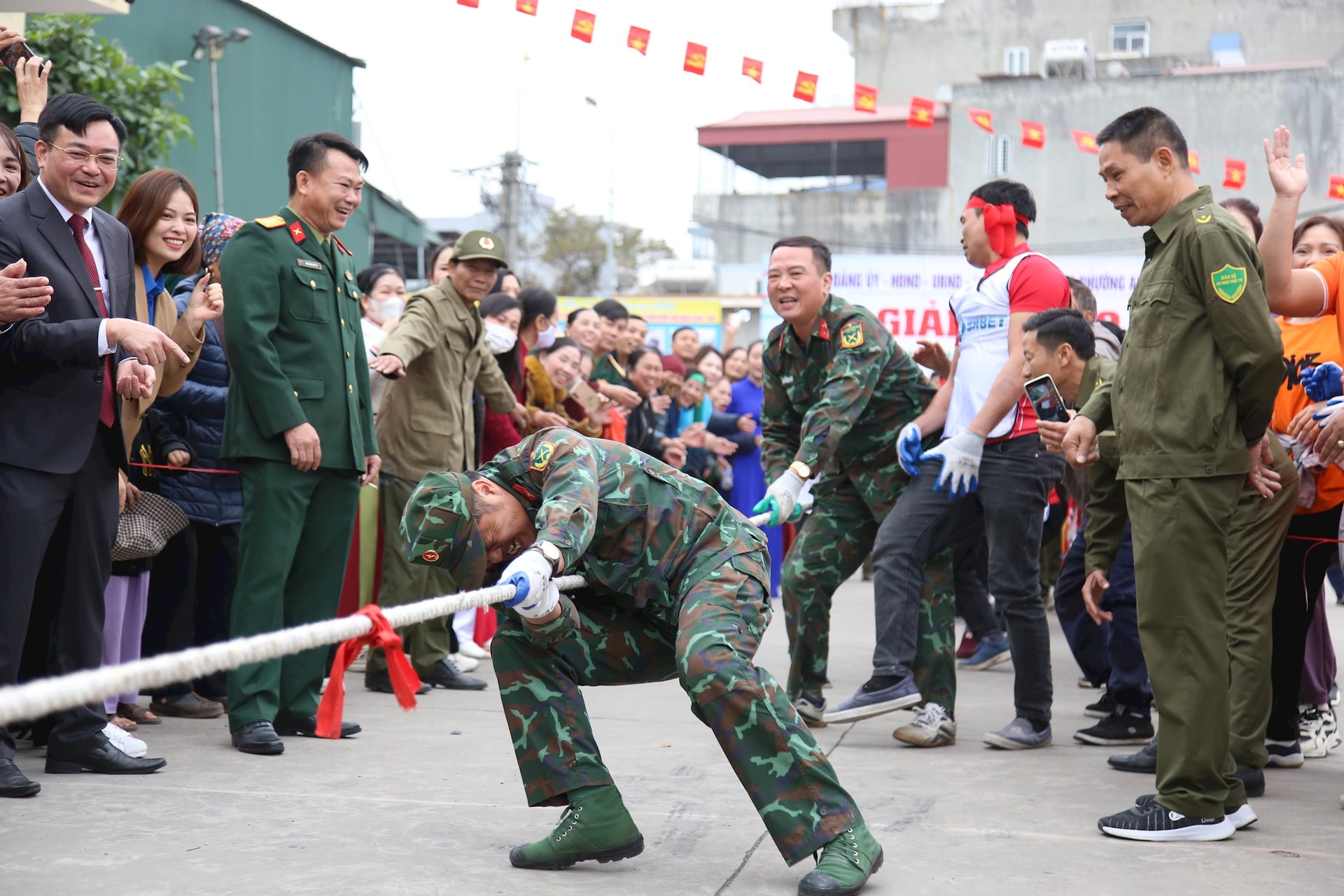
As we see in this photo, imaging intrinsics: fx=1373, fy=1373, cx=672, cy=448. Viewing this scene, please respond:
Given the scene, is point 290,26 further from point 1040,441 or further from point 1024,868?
point 1024,868

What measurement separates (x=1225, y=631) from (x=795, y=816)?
1334 millimetres

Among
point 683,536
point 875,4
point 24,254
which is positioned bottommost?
point 683,536

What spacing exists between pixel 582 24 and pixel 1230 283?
7963 mm

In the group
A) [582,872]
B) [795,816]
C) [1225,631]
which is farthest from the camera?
[1225,631]

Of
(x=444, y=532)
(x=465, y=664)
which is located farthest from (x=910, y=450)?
(x=465, y=664)

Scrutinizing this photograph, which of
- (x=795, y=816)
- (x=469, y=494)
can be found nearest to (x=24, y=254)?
(x=469, y=494)

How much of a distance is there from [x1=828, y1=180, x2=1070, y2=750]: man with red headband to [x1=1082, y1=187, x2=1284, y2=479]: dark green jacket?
120 centimetres

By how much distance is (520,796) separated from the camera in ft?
13.6

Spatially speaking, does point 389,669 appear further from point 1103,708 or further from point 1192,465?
point 1103,708

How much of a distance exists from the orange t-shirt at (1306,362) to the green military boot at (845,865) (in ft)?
6.96

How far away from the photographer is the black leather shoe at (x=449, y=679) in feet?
20.4

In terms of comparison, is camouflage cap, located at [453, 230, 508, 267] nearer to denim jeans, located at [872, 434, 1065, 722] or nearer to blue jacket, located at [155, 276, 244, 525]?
blue jacket, located at [155, 276, 244, 525]

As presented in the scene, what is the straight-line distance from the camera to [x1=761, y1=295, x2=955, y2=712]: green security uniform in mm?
5164

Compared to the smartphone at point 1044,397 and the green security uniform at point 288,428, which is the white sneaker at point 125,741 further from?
the smartphone at point 1044,397
